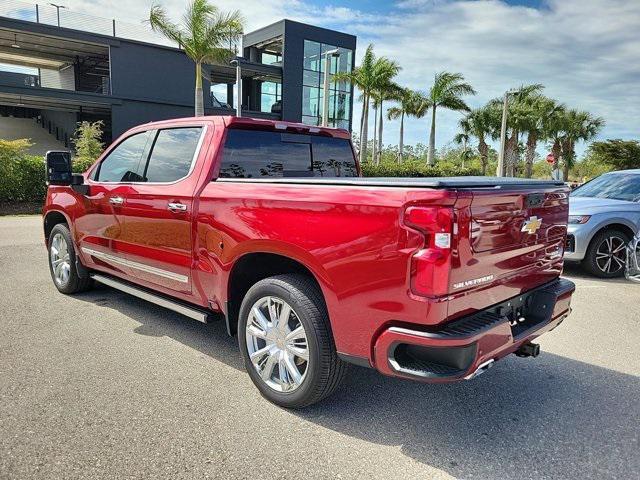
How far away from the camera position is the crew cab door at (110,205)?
15.2 ft

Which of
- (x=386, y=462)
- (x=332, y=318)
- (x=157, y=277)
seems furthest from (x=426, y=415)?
(x=157, y=277)

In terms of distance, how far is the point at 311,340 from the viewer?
9.94ft

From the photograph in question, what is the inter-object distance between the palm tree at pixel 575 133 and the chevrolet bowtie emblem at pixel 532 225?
50740 mm

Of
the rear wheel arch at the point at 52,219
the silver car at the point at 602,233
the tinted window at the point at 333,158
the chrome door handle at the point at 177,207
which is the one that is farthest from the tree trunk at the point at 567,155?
the chrome door handle at the point at 177,207

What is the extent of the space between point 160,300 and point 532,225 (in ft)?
9.64

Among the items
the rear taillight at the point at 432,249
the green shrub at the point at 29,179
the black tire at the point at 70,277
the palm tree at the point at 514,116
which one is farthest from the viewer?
the palm tree at the point at 514,116

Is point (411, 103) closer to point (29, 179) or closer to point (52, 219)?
point (29, 179)

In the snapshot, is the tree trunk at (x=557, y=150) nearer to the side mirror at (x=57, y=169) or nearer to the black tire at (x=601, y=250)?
the black tire at (x=601, y=250)

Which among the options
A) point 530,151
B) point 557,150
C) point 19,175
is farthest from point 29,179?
point 557,150

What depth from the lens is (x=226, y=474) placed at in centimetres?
261

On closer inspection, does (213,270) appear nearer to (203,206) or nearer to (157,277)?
(203,206)

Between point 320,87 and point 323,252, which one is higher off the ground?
point 320,87

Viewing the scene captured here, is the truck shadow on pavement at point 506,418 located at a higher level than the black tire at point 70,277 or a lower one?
lower

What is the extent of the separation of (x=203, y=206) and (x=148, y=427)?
1.53m
